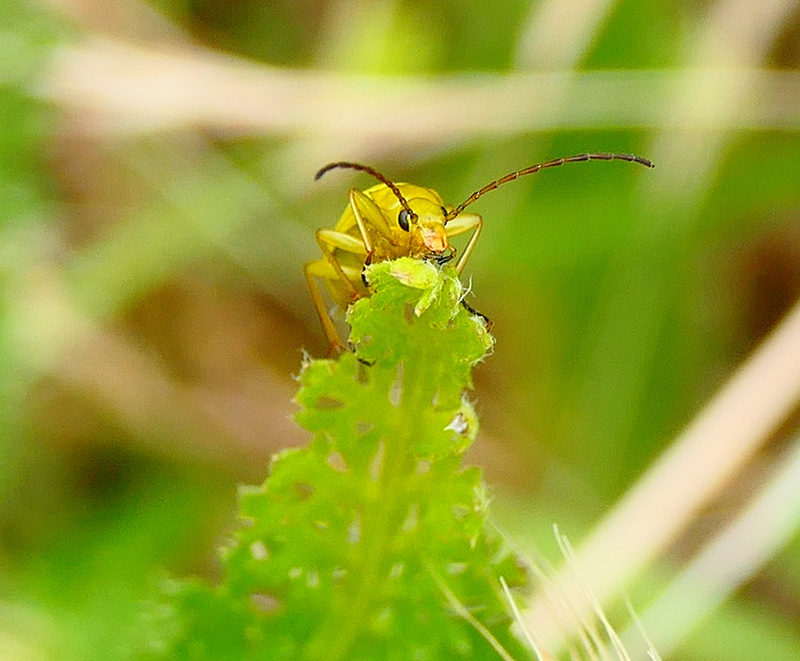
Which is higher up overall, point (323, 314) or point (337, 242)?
point (337, 242)

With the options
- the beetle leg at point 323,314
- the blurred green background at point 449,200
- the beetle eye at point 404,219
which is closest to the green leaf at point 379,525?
the beetle leg at point 323,314

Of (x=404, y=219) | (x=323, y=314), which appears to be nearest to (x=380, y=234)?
(x=404, y=219)

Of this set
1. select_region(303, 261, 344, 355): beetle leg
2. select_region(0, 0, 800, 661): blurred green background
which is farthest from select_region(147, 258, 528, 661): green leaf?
select_region(0, 0, 800, 661): blurred green background

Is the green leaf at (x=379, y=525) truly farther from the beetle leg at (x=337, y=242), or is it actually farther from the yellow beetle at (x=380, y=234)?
the beetle leg at (x=337, y=242)

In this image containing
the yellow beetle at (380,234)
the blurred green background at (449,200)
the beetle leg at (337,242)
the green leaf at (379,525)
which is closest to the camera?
the green leaf at (379,525)

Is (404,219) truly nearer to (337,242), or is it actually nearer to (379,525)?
(337,242)

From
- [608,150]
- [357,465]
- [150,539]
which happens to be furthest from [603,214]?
[357,465]

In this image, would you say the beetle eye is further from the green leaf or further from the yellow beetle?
the green leaf

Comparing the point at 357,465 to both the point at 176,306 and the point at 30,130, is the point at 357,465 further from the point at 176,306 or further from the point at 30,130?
the point at 176,306
